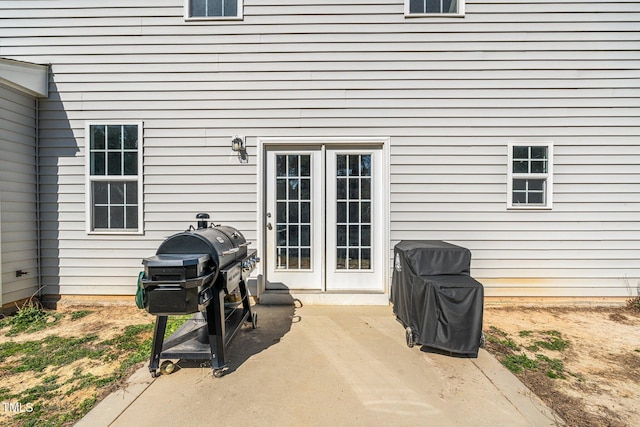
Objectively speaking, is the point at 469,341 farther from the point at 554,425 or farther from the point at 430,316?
the point at 554,425

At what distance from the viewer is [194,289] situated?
210 cm

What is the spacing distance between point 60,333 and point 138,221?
1.45 metres

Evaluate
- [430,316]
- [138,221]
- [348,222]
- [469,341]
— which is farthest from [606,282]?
[138,221]

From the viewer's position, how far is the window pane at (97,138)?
3.96 metres

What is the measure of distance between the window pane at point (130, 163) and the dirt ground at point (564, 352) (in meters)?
1.77

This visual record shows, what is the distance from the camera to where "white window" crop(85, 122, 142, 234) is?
3.95m

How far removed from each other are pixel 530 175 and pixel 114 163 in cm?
541

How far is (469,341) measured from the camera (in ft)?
8.34

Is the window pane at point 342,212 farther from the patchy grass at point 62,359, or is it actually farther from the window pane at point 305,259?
the patchy grass at point 62,359

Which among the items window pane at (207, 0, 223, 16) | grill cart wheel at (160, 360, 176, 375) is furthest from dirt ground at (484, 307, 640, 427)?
window pane at (207, 0, 223, 16)

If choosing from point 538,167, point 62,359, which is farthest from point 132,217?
point 538,167

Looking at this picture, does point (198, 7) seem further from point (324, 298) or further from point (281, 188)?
point (324, 298)

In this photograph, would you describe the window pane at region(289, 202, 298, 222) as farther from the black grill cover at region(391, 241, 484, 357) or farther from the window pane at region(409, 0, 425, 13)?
the window pane at region(409, 0, 425, 13)

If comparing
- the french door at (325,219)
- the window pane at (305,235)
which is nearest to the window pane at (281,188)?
the french door at (325,219)
